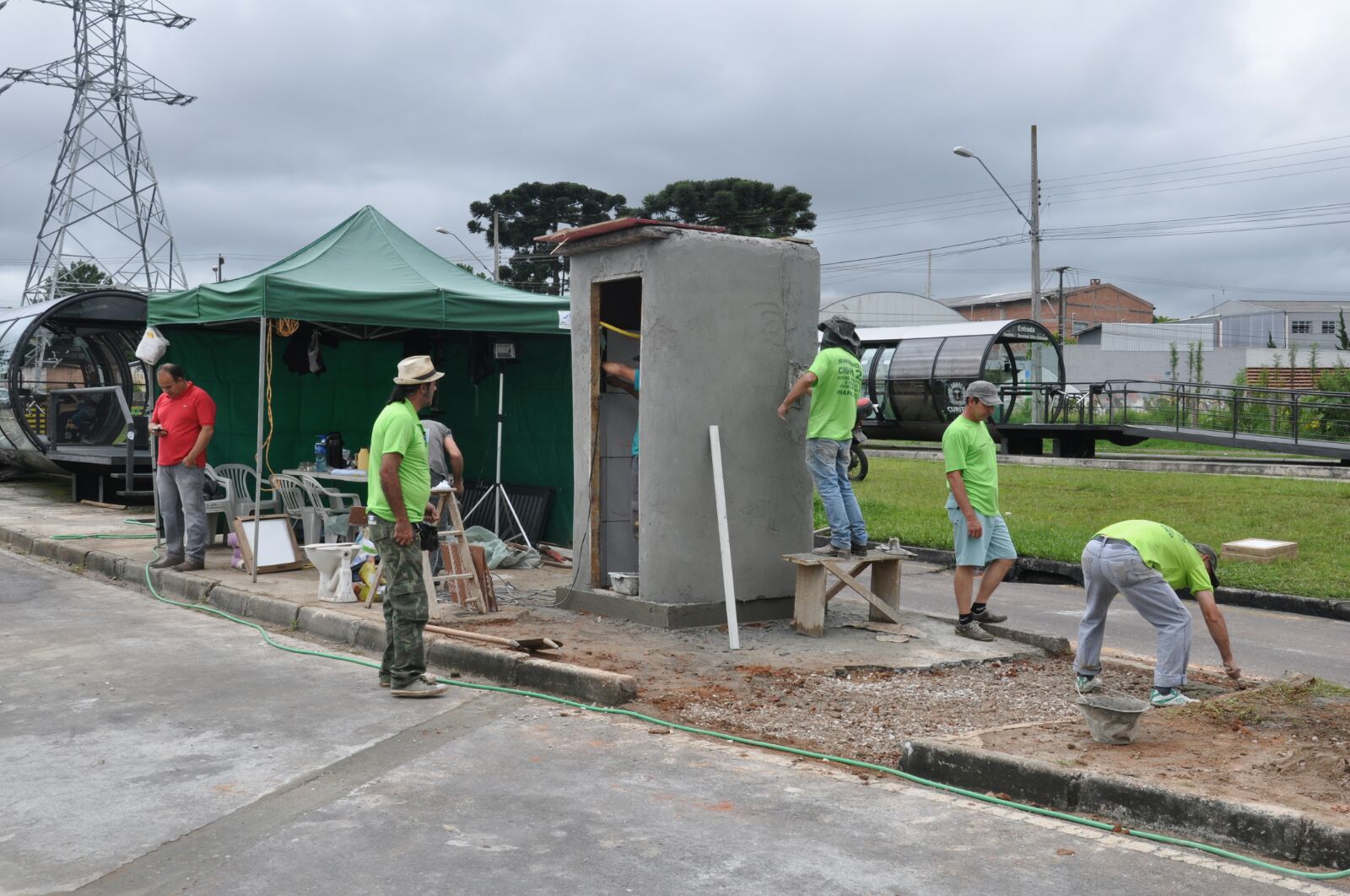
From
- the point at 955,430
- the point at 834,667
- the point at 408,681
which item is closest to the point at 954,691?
the point at 834,667

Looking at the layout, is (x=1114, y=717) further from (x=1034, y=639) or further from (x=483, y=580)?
(x=483, y=580)

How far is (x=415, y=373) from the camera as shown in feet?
24.2

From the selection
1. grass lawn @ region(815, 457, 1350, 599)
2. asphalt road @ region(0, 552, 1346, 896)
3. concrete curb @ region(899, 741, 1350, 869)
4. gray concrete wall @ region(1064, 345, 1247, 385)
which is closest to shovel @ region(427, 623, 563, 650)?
asphalt road @ region(0, 552, 1346, 896)

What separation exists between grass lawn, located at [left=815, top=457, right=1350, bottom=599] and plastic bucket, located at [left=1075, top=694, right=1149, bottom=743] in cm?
668

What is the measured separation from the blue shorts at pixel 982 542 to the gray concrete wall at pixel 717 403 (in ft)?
4.21

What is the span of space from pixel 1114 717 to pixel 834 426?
3740mm

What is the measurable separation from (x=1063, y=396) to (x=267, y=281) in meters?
22.1

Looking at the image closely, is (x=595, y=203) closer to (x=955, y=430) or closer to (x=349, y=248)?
(x=349, y=248)

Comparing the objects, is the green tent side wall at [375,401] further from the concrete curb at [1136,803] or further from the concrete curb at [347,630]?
the concrete curb at [1136,803]

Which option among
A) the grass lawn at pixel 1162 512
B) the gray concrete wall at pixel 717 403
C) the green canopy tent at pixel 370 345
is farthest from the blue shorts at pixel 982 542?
the green canopy tent at pixel 370 345

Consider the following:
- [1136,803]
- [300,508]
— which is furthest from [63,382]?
[1136,803]

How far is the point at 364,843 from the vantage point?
181 inches

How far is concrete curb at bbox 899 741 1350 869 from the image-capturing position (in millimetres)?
4508

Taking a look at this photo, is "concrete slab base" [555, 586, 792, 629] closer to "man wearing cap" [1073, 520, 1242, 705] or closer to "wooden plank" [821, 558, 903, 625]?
"wooden plank" [821, 558, 903, 625]
